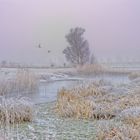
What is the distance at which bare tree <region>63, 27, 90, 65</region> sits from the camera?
50562 millimetres

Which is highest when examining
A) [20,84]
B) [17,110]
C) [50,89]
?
[20,84]

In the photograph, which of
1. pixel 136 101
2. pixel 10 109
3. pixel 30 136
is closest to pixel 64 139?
pixel 30 136

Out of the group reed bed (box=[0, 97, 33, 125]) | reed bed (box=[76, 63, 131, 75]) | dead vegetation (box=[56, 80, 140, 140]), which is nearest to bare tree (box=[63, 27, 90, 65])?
reed bed (box=[76, 63, 131, 75])

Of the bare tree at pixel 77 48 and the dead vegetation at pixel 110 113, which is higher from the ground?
the bare tree at pixel 77 48

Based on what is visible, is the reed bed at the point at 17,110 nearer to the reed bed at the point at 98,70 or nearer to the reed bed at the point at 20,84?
the reed bed at the point at 20,84

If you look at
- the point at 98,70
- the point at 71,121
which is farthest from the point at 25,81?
the point at 98,70

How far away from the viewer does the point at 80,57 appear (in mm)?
50656

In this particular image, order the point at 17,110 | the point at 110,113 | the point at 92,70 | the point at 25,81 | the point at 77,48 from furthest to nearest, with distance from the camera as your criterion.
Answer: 1. the point at 77,48
2. the point at 92,70
3. the point at 25,81
4. the point at 110,113
5. the point at 17,110

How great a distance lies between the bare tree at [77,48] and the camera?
5056 centimetres

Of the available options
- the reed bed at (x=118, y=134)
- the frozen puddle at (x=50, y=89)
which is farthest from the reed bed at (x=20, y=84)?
the reed bed at (x=118, y=134)

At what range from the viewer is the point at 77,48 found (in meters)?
50.8

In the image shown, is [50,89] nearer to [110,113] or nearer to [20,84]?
[20,84]

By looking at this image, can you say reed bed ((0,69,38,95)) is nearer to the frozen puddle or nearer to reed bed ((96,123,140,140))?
the frozen puddle

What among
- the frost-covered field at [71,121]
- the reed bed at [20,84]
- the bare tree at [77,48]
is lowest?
the frost-covered field at [71,121]
